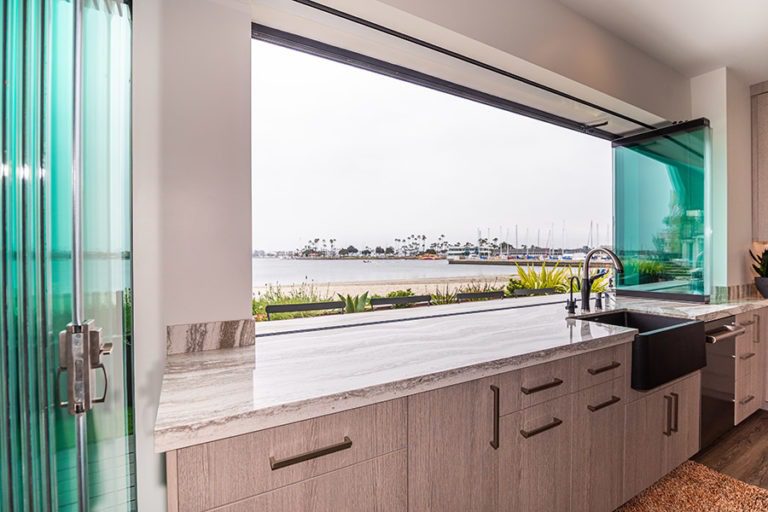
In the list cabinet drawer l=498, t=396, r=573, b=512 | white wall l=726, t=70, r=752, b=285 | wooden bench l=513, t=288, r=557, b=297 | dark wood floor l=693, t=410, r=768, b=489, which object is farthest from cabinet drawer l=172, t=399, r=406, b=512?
white wall l=726, t=70, r=752, b=285

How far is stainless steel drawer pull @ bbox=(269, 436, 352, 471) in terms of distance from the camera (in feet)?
3.09

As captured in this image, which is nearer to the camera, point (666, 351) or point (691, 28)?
point (666, 351)

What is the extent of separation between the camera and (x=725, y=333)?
2451 mm

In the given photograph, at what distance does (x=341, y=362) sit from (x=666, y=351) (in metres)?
1.63

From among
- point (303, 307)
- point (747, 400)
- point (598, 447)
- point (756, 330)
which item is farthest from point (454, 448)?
point (756, 330)

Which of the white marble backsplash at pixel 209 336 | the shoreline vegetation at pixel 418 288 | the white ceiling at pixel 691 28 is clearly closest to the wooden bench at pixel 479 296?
the shoreline vegetation at pixel 418 288

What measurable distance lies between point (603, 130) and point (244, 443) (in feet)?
11.1

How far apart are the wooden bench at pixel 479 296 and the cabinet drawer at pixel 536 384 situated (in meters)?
0.97

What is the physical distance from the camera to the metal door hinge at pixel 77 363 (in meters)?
0.74

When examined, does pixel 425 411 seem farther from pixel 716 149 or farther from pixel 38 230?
pixel 716 149

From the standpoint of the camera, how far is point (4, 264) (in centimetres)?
63

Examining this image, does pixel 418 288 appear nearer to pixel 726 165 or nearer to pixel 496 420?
pixel 496 420

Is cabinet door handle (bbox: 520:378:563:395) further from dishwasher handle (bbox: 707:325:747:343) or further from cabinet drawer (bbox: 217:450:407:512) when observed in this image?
dishwasher handle (bbox: 707:325:747:343)

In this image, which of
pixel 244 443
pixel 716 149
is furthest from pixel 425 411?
pixel 716 149
